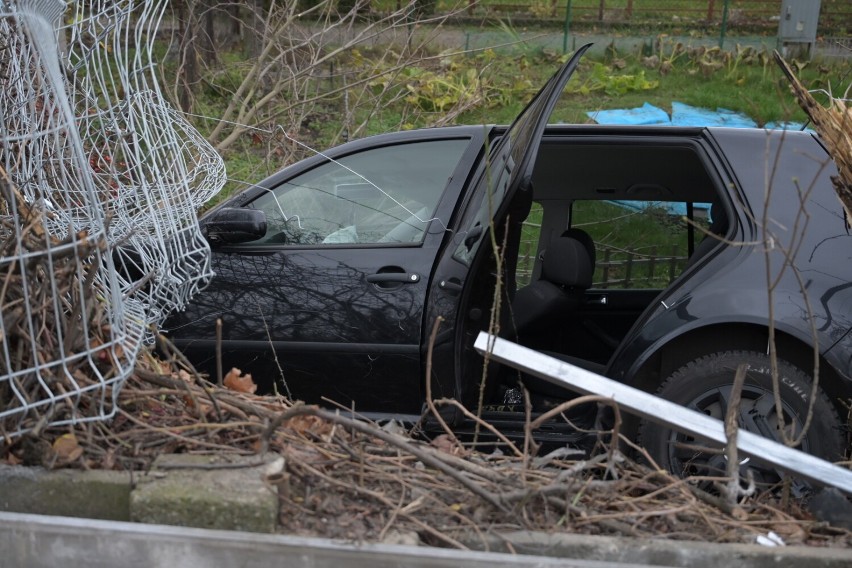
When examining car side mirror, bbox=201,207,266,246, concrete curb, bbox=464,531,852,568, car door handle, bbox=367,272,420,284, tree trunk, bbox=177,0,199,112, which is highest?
tree trunk, bbox=177,0,199,112

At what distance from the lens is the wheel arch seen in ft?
11.4

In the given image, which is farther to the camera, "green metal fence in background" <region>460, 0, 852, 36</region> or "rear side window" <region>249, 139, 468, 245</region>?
"green metal fence in background" <region>460, 0, 852, 36</region>

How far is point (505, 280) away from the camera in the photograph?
391 cm

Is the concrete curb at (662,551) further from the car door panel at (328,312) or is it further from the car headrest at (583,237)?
the car headrest at (583,237)

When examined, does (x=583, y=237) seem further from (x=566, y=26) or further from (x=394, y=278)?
(x=566, y=26)

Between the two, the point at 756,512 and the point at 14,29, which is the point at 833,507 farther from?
the point at 14,29

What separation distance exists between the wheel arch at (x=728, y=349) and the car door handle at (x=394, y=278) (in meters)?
1.01

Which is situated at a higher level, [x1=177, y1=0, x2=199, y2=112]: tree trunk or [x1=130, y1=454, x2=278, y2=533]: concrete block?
[x1=177, y1=0, x2=199, y2=112]: tree trunk

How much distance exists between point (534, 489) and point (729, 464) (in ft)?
2.13

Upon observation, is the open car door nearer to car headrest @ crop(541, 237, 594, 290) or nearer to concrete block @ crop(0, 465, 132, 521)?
car headrest @ crop(541, 237, 594, 290)

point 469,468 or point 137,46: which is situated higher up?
point 137,46

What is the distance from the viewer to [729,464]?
278cm

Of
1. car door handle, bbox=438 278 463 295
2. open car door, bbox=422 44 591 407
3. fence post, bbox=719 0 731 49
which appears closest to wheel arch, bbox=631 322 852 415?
open car door, bbox=422 44 591 407

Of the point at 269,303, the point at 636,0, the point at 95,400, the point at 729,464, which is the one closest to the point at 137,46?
the point at 95,400
